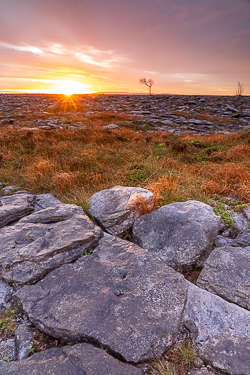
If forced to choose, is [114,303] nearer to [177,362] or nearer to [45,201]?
[177,362]

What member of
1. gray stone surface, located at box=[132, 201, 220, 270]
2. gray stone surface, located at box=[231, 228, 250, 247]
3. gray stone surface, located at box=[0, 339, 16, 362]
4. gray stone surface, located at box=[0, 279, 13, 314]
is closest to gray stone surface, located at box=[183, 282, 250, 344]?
gray stone surface, located at box=[132, 201, 220, 270]

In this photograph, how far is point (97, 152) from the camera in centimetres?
834

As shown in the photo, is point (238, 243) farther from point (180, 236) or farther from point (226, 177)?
point (226, 177)

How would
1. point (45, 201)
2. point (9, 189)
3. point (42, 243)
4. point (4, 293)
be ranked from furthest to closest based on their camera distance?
point (9, 189), point (45, 201), point (42, 243), point (4, 293)

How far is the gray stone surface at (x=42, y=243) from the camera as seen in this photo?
2.93m

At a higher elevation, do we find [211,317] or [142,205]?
[142,205]

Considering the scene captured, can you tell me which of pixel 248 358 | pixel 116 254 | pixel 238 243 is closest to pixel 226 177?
pixel 238 243

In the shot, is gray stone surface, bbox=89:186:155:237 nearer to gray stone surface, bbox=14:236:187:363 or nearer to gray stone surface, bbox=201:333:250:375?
gray stone surface, bbox=14:236:187:363

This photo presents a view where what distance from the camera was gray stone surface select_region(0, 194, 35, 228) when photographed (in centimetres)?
408

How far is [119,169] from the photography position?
671 centimetres

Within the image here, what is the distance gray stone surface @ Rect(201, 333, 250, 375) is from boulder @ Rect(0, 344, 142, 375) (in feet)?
2.13

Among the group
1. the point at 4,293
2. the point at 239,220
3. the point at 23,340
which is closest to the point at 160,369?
the point at 23,340

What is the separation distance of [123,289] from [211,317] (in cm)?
97

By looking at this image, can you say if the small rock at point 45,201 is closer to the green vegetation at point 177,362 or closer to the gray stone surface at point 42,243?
the gray stone surface at point 42,243
